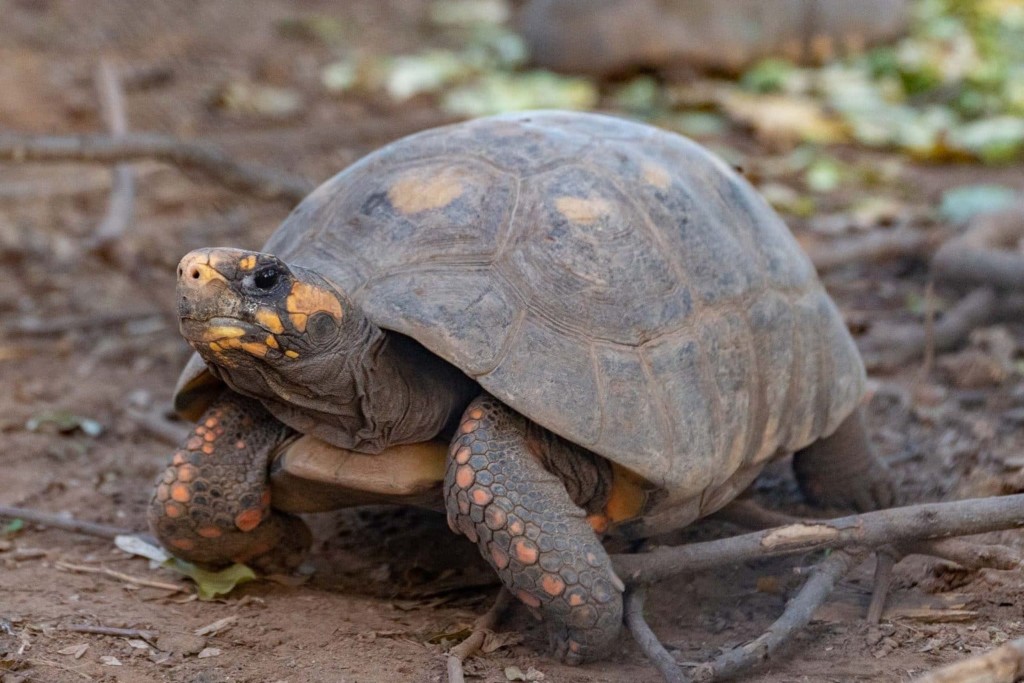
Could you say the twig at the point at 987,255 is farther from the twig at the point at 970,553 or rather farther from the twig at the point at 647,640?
the twig at the point at 647,640

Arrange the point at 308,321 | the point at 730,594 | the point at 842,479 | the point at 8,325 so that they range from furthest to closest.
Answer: the point at 8,325, the point at 842,479, the point at 730,594, the point at 308,321

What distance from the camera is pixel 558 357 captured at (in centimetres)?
292

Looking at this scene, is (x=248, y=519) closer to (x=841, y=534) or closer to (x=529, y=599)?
(x=529, y=599)

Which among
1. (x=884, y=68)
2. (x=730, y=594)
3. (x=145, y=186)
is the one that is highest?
(x=884, y=68)

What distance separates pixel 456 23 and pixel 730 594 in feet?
30.0

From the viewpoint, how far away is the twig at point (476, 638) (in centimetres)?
270

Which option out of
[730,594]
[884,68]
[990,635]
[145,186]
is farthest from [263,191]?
[884,68]

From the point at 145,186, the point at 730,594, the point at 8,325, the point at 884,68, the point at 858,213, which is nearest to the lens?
the point at 730,594

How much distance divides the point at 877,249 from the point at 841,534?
322 centimetres

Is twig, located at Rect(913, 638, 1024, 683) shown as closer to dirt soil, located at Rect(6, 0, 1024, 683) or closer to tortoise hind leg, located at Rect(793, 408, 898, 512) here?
dirt soil, located at Rect(6, 0, 1024, 683)

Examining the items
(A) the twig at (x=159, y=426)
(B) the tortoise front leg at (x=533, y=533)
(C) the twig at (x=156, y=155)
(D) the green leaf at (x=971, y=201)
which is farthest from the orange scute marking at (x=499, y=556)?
(D) the green leaf at (x=971, y=201)

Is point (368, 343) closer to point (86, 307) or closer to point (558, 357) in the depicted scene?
point (558, 357)

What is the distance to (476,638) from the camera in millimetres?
2922

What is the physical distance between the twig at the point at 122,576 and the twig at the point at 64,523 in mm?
222
